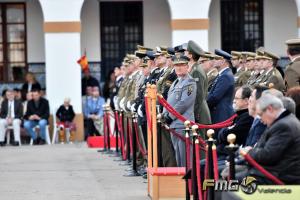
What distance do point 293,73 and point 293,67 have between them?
0.09 metres

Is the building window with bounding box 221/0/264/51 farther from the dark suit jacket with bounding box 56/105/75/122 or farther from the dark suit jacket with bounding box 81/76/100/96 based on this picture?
the dark suit jacket with bounding box 56/105/75/122

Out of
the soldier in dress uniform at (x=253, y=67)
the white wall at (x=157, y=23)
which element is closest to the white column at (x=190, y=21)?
the white wall at (x=157, y=23)

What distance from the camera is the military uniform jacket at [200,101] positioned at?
48.4ft

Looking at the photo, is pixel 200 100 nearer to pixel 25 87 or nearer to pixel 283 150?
pixel 283 150

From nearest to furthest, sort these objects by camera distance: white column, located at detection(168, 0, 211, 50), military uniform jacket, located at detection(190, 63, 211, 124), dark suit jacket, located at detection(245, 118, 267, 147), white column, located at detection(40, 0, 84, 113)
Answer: dark suit jacket, located at detection(245, 118, 267, 147), military uniform jacket, located at detection(190, 63, 211, 124), white column, located at detection(40, 0, 84, 113), white column, located at detection(168, 0, 211, 50)

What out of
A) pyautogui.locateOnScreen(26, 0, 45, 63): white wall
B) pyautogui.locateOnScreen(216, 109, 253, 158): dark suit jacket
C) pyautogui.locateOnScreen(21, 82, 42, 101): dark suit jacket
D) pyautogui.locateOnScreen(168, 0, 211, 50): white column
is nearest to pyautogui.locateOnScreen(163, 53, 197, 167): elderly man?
pyautogui.locateOnScreen(216, 109, 253, 158): dark suit jacket

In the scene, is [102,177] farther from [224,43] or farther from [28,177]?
[224,43]

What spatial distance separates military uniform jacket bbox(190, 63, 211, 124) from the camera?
48.4 ft

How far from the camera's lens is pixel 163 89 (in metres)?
16.0

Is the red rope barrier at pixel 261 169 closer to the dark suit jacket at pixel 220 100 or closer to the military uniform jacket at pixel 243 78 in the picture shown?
the dark suit jacket at pixel 220 100

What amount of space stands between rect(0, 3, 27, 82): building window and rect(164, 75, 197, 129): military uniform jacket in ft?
52.0

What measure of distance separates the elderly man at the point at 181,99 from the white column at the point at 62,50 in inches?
530

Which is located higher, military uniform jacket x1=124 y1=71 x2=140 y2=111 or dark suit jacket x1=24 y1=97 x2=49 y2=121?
military uniform jacket x1=124 y1=71 x2=140 y2=111

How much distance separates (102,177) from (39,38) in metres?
12.7
